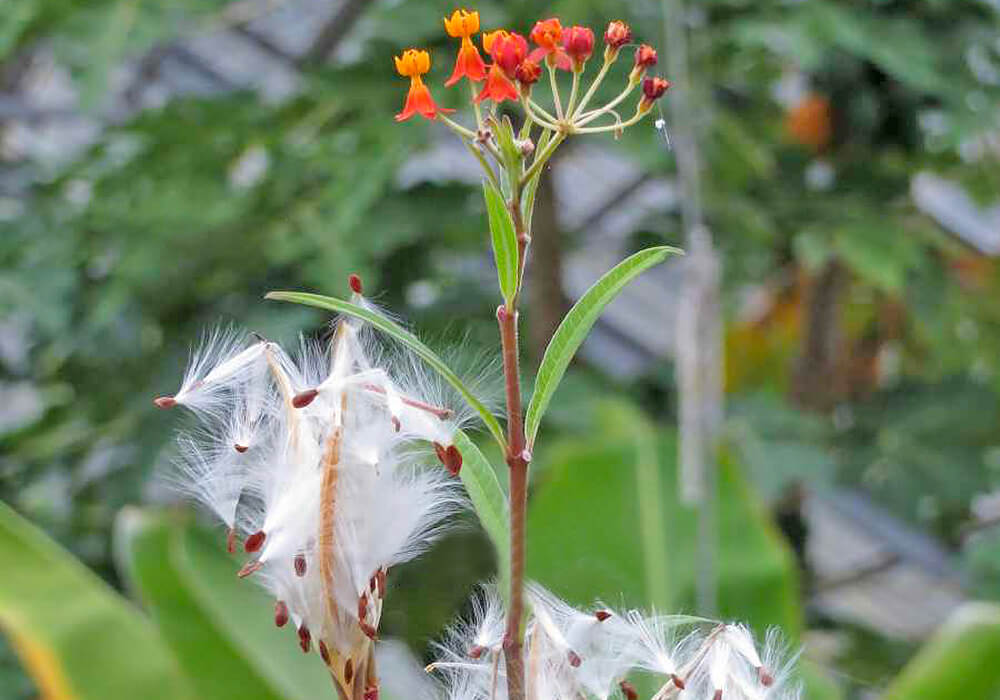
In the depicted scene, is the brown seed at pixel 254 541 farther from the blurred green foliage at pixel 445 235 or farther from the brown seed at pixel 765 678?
the blurred green foliage at pixel 445 235

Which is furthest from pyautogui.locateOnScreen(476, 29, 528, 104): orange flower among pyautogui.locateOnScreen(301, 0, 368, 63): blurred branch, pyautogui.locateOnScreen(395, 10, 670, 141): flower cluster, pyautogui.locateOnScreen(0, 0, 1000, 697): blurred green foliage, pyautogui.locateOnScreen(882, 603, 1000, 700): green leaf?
pyautogui.locateOnScreen(301, 0, 368, 63): blurred branch

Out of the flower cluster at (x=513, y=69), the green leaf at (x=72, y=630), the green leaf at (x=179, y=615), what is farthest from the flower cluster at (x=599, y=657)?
the green leaf at (x=179, y=615)

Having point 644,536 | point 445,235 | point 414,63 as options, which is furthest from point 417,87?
point 445,235

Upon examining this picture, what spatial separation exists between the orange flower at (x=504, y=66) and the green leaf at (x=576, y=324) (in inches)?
1.6

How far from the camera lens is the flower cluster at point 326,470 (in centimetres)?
26

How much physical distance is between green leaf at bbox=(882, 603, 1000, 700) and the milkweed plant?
323mm

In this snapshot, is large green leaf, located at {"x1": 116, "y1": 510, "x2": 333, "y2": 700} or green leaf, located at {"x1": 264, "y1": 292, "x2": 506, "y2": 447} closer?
green leaf, located at {"x1": 264, "y1": 292, "x2": 506, "y2": 447}

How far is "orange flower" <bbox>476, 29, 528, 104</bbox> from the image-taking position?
9.3 inches

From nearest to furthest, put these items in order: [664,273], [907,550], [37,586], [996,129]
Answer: [37,586]
[996,129]
[907,550]
[664,273]

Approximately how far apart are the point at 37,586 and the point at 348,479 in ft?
0.94

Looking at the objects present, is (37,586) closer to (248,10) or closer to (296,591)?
(296,591)

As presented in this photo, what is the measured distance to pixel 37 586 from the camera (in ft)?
1.63

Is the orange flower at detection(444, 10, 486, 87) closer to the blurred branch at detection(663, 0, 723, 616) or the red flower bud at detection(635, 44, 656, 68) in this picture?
the red flower bud at detection(635, 44, 656, 68)

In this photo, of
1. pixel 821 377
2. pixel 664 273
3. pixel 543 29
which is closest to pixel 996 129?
pixel 821 377
